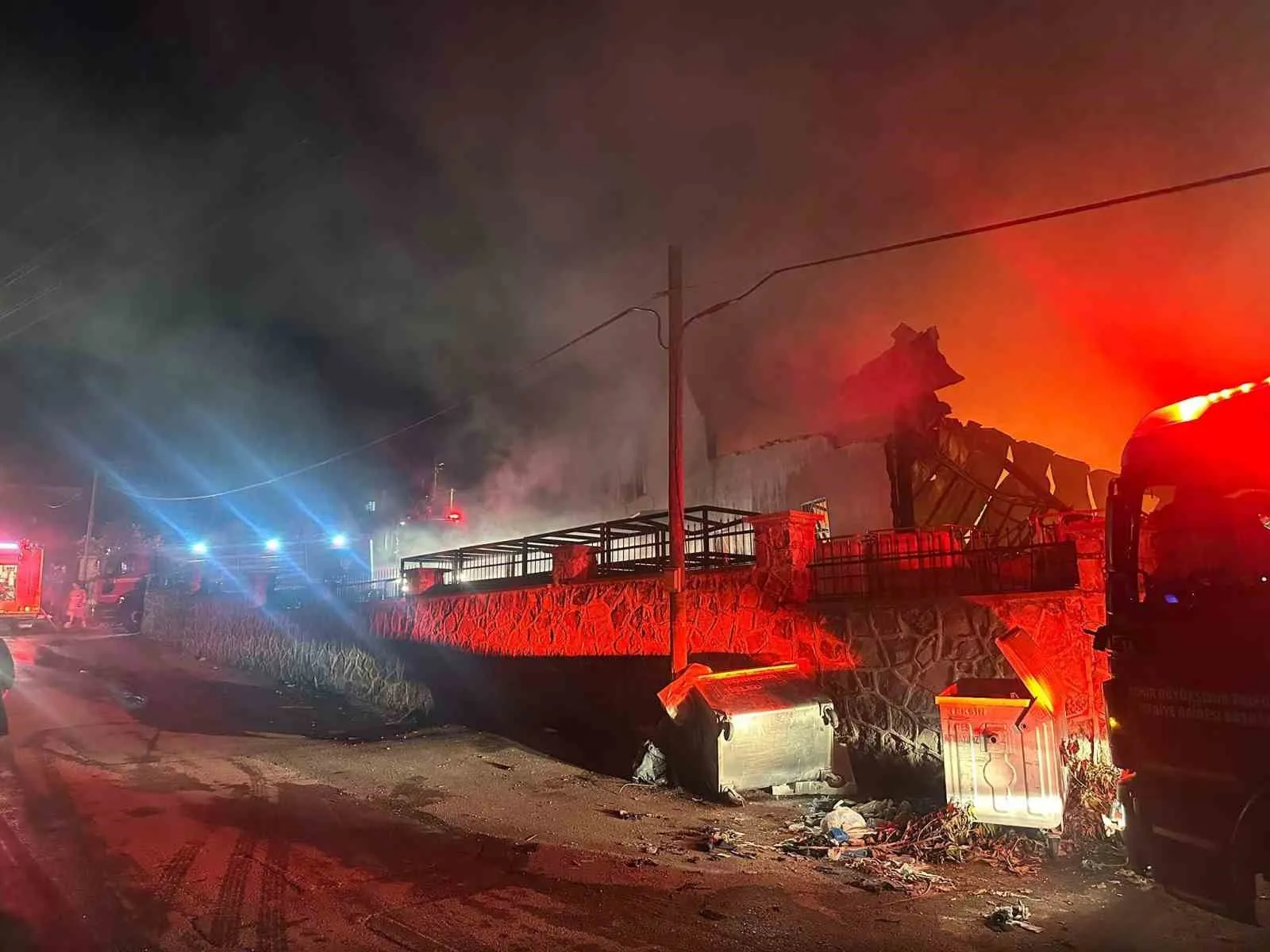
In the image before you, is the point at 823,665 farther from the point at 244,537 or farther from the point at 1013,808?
the point at 244,537

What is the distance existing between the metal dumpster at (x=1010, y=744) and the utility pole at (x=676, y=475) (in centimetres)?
373

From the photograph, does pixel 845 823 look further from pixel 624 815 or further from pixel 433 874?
pixel 433 874

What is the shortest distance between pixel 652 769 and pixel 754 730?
144 cm

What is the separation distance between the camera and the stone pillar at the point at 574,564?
42.0 feet

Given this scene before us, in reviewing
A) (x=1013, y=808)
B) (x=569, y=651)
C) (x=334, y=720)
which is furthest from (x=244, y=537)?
(x=1013, y=808)

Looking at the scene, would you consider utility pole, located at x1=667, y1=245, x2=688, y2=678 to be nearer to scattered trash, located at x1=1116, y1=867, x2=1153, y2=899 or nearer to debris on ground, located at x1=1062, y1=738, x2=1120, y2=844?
debris on ground, located at x1=1062, y1=738, x2=1120, y2=844

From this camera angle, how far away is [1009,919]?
4.71m

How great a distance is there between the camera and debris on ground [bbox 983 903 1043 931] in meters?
4.62

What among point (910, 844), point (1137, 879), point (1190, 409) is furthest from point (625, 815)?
point (1190, 409)

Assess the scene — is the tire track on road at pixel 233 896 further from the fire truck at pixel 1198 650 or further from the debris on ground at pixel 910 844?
the fire truck at pixel 1198 650

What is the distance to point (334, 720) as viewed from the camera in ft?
43.5

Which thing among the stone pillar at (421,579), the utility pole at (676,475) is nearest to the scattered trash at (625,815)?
the utility pole at (676,475)

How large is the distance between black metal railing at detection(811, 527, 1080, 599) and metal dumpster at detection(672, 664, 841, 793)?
5.72ft

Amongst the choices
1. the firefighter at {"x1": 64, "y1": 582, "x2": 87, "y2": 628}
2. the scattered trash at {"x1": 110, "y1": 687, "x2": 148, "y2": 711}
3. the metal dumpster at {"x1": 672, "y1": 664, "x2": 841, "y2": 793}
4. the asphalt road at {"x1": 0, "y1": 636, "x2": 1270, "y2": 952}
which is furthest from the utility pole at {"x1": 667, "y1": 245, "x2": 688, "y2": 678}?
the firefighter at {"x1": 64, "y1": 582, "x2": 87, "y2": 628}
